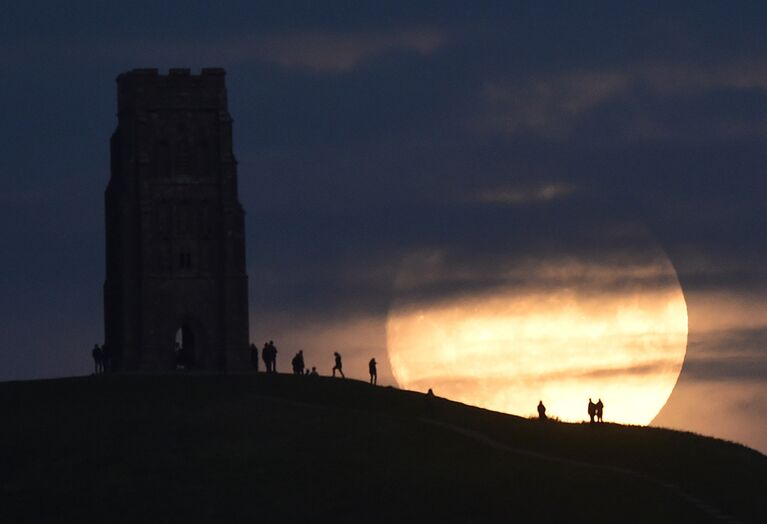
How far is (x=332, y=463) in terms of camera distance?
9350cm

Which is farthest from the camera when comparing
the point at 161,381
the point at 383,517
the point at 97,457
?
the point at 161,381

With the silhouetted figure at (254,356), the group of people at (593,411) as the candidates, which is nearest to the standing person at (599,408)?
the group of people at (593,411)

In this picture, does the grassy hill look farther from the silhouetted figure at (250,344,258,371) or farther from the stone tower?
the stone tower

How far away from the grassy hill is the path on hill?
0.50ft

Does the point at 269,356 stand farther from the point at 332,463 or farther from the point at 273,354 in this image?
the point at 332,463

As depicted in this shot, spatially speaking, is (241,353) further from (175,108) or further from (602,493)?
(602,493)

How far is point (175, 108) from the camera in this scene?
13362cm

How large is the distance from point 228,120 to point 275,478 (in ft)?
149

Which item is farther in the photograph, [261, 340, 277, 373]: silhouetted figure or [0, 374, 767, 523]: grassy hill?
[261, 340, 277, 373]: silhouetted figure

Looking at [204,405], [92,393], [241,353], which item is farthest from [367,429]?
[241,353]

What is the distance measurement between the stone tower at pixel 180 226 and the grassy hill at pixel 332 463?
20305mm

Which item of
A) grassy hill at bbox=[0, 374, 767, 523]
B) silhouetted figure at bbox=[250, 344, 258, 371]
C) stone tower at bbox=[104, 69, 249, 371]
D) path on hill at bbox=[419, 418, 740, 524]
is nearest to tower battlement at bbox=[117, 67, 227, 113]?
stone tower at bbox=[104, 69, 249, 371]

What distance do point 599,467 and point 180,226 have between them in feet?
145

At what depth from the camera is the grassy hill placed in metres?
87.4
